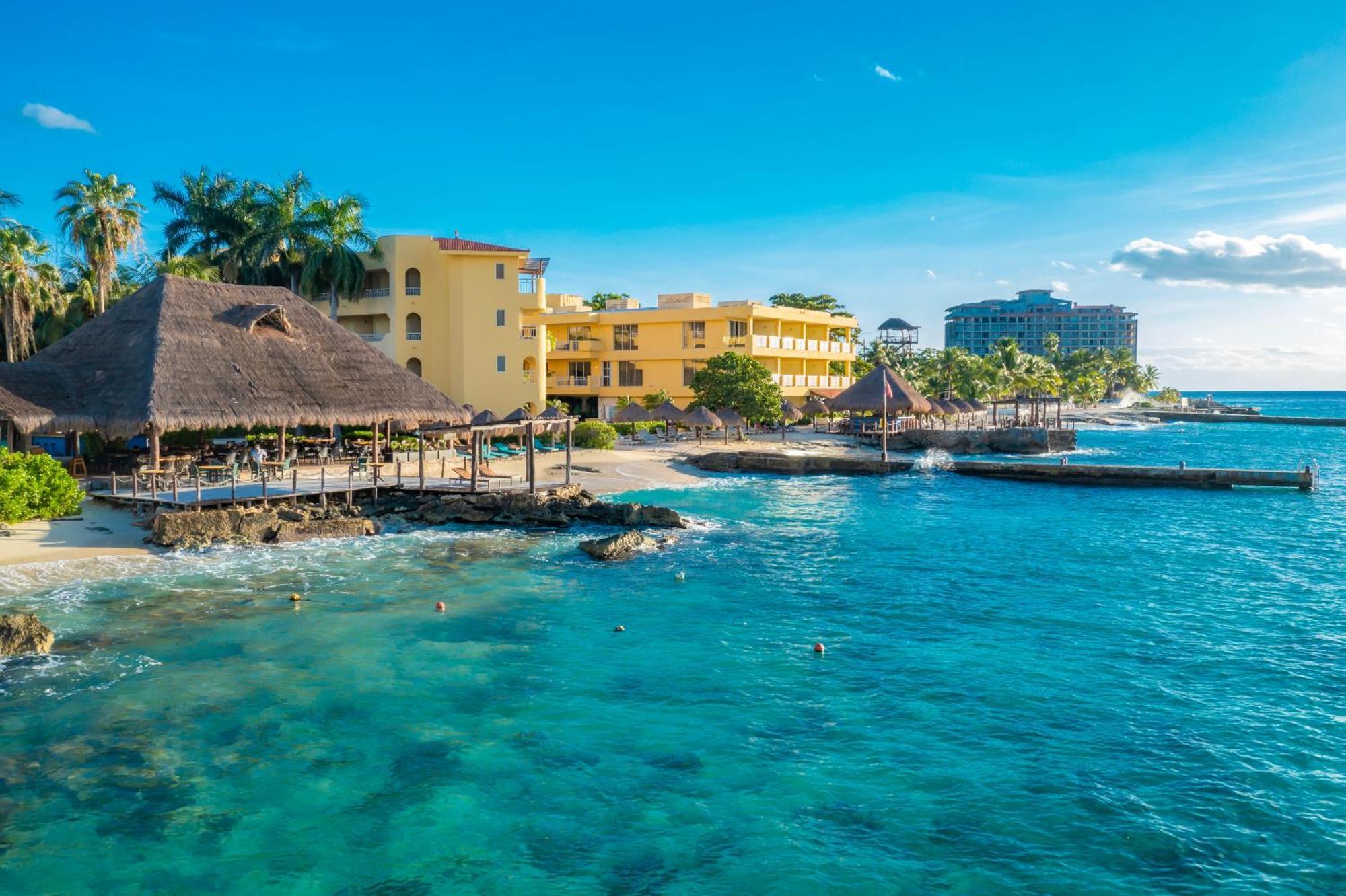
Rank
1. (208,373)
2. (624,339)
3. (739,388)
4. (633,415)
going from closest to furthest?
(208,373) → (633,415) → (739,388) → (624,339)

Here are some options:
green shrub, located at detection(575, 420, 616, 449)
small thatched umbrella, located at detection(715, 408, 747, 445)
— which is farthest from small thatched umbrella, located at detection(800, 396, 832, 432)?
green shrub, located at detection(575, 420, 616, 449)

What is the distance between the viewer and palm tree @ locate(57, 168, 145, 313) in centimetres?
3756

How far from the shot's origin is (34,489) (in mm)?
23047

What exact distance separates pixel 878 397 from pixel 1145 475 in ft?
47.6

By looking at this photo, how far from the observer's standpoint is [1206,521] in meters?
32.9

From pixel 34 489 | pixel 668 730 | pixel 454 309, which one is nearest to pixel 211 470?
pixel 34 489

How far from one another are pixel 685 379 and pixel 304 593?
46.3m

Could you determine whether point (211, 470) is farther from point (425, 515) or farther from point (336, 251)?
point (336, 251)

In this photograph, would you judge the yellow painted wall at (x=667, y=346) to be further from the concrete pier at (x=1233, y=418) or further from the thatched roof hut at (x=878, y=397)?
the concrete pier at (x=1233, y=418)

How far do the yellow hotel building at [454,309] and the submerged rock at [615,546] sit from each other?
27271mm

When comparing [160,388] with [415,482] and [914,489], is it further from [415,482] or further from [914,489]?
[914,489]

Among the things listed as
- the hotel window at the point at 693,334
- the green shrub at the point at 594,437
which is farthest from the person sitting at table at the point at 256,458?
the hotel window at the point at 693,334

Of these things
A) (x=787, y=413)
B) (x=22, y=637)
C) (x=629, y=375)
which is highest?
(x=629, y=375)

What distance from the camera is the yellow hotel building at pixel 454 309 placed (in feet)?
163
